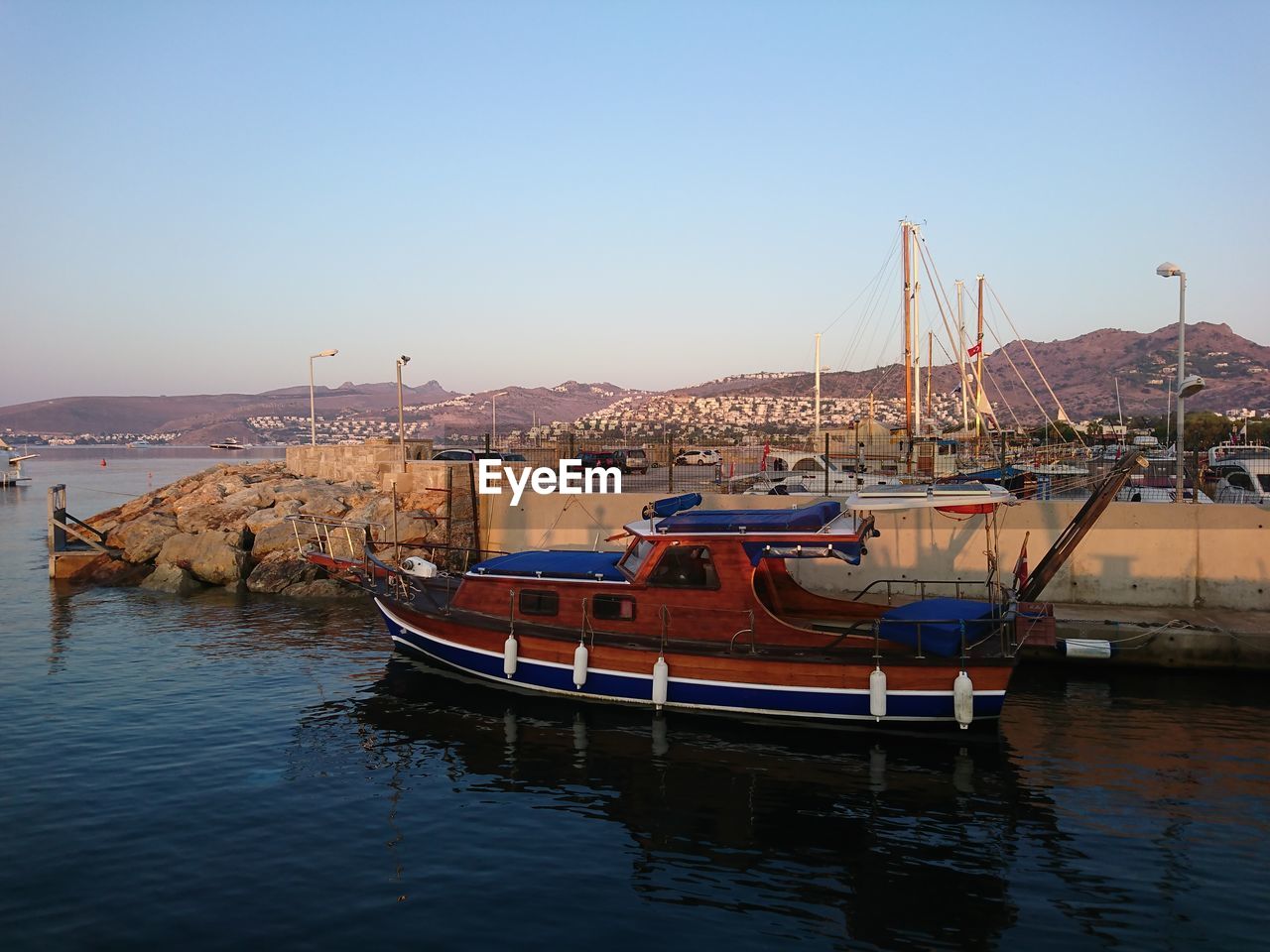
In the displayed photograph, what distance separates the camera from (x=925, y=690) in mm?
15258

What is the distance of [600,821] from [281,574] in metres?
21.3

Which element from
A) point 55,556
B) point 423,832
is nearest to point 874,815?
point 423,832

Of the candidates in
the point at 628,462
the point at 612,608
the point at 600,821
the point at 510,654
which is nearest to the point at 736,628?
the point at 612,608

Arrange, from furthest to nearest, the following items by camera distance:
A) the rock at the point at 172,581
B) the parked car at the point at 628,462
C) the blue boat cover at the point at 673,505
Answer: the parked car at the point at 628,462
the rock at the point at 172,581
the blue boat cover at the point at 673,505

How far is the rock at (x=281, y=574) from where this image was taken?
29.9m

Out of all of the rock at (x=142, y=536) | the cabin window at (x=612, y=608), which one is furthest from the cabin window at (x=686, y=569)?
the rock at (x=142, y=536)

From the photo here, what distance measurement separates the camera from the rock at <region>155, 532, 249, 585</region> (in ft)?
102

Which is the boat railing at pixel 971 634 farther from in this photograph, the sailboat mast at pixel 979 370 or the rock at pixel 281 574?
the sailboat mast at pixel 979 370

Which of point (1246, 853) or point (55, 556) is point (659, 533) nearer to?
point (1246, 853)

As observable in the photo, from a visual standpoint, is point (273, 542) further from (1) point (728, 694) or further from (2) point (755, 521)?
(2) point (755, 521)

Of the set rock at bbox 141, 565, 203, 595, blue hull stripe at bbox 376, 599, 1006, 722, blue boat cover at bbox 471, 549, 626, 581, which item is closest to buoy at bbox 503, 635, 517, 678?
blue hull stripe at bbox 376, 599, 1006, 722

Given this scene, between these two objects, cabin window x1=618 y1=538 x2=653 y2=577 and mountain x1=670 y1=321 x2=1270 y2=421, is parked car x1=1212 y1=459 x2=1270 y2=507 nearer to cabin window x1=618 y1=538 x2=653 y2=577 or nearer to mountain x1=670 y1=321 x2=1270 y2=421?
cabin window x1=618 y1=538 x2=653 y2=577

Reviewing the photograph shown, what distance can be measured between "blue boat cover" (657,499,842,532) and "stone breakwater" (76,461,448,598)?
13313mm

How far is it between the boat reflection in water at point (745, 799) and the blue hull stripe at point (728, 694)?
14.0 inches
